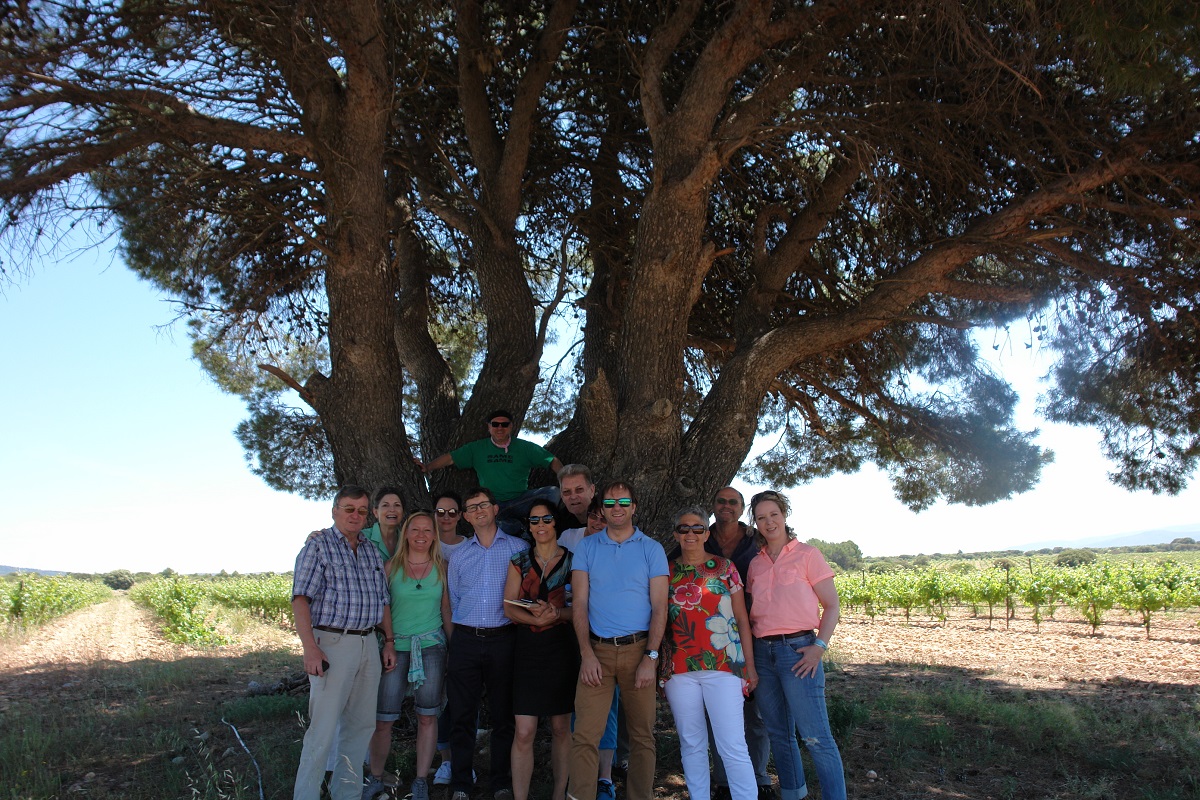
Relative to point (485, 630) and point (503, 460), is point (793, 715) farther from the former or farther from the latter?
point (503, 460)

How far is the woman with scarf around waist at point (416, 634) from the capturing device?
162 inches

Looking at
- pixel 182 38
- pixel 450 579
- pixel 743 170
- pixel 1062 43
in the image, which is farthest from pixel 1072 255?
pixel 182 38

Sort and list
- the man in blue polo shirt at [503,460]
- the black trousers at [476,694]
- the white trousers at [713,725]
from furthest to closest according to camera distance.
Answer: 1. the man in blue polo shirt at [503,460]
2. the black trousers at [476,694]
3. the white trousers at [713,725]

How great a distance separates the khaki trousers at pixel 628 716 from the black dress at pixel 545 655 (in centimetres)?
17

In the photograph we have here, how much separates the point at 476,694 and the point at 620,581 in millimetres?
993

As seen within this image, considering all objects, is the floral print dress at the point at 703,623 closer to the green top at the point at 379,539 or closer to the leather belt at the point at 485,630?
the leather belt at the point at 485,630

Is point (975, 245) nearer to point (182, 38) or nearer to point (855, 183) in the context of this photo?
point (855, 183)

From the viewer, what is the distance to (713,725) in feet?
12.2

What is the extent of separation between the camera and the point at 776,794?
4.49 m

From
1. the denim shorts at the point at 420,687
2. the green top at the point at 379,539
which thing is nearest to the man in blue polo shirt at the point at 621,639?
the denim shorts at the point at 420,687

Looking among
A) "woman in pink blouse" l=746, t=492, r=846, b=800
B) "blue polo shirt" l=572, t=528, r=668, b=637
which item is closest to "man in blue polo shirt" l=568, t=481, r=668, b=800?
"blue polo shirt" l=572, t=528, r=668, b=637

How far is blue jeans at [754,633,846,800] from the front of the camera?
370 cm

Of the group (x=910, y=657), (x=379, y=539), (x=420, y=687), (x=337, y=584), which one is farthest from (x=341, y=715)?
(x=910, y=657)

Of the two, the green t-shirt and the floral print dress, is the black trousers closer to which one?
the floral print dress
